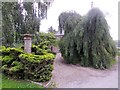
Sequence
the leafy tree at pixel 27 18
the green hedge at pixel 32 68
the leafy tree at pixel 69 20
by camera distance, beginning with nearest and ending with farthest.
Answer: the green hedge at pixel 32 68, the leafy tree at pixel 69 20, the leafy tree at pixel 27 18

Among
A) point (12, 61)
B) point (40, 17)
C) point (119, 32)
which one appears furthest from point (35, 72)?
point (40, 17)

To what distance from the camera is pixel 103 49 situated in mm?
10852

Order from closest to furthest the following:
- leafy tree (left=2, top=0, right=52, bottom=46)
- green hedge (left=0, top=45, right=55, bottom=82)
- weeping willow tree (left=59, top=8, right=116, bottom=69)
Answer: green hedge (left=0, top=45, right=55, bottom=82)
weeping willow tree (left=59, top=8, right=116, bottom=69)
leafy tree (left=2, top=0, right=52, bottom=46)

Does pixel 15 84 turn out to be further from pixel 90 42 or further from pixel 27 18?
pixel 27 18

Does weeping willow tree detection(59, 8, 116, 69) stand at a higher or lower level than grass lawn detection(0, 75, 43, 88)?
higher

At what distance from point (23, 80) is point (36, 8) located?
899cm

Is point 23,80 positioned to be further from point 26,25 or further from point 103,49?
point 26,25

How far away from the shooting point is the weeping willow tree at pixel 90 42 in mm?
10516

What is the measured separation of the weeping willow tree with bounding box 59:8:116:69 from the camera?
34.5 ft

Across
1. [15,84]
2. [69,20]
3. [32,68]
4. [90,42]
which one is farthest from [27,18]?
[15,84]

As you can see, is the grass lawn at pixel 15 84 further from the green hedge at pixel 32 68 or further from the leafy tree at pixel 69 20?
the leafy tree at pixel 69 20

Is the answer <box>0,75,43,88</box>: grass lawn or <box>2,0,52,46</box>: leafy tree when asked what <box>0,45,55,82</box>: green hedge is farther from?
<box>2,0,52,46</box>: leafy tree

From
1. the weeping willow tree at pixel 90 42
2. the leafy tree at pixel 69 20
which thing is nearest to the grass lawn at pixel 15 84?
the weeping willow tree at pixel 90 42

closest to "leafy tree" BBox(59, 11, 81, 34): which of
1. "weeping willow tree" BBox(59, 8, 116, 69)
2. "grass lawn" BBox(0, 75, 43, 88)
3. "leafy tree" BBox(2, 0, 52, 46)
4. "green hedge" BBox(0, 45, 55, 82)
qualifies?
"weeping willow tree" BBox(59, 8, 116, 69)
